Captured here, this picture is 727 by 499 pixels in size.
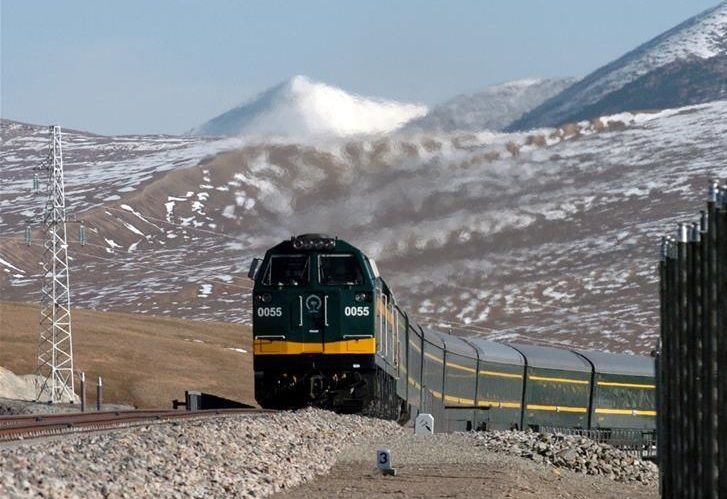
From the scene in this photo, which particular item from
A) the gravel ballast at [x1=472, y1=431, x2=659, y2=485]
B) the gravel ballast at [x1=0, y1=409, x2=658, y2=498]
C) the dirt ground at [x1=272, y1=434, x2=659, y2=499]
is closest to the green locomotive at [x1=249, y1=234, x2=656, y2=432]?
the gravel ballast at [x1=0, y1=409, x2=658, y2=498]

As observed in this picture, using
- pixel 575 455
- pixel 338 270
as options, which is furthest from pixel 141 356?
pixel 575 455

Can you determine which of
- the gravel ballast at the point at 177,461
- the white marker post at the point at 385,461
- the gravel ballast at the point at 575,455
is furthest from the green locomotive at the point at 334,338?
the white marker post at the point at 385,461

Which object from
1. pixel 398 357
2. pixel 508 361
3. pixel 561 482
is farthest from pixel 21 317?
pixel 561 482

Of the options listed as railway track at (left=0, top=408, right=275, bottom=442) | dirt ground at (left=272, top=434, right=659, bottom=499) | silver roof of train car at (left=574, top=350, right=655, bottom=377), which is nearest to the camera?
dirt ground at (left=272, top=434, right=659, bottom=499)

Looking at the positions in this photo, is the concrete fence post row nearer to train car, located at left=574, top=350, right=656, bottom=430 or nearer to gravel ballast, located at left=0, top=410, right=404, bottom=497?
gravel ballast, located at left=0, top=410, right=404, bottom=497

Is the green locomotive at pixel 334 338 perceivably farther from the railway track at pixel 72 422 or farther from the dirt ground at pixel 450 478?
the dirt ground at pixel 450 478

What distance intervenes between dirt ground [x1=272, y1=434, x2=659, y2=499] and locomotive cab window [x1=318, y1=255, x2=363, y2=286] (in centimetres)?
671

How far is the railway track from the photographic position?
31250mm

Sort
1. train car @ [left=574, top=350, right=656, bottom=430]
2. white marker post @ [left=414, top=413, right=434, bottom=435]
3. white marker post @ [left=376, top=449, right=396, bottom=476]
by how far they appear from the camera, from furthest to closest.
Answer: train car @ [left=574, top=350, right=656, bottom=430]
white marker post @ [left=414, top=413, right=434, bottom=435]
white marker post @ [left=376, top=449, right=396, bottom=476]

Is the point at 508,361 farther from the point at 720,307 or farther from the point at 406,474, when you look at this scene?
the point at 720,307

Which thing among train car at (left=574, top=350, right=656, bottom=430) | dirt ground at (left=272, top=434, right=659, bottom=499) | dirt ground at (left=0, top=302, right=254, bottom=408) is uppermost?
dirt ground at (left=272, top=434, right=659, bottom=499)

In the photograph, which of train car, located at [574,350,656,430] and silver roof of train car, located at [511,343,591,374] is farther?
Result: train car, located at [574,350,656,430]

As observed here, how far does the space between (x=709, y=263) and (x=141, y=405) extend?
82.2 m

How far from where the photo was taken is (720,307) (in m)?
17.4
